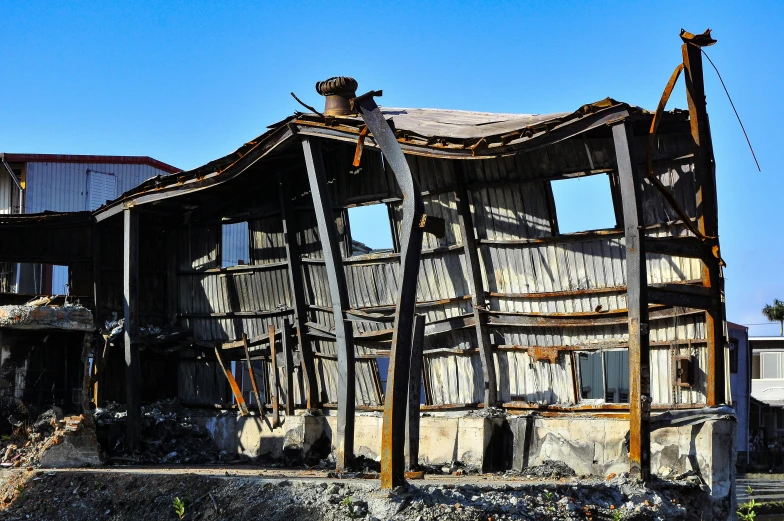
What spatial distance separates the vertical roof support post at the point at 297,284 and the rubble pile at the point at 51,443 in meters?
4.27

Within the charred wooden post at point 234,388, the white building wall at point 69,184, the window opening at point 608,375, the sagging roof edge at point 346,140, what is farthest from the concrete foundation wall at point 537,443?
the white building wall at point 69,184

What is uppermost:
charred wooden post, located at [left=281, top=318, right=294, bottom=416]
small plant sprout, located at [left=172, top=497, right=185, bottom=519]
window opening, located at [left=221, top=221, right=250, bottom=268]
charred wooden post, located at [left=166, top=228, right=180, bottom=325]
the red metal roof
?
the red metal roof

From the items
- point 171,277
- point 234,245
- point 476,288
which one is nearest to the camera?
point 476,288

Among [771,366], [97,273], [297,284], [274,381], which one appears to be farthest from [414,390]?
[771,366]

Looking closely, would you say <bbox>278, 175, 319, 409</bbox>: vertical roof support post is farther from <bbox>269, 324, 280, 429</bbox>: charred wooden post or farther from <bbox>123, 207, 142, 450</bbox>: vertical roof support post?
<bbox>123, 207, 142, 450</bbox>: vertical roof support post

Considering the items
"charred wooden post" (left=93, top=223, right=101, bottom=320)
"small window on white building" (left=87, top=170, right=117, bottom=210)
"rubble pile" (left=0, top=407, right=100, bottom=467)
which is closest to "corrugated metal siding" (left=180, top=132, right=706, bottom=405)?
"charred wooden post" (left=93, top=223, right=101, bottom=320)

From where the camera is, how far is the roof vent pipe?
1931 centimetres

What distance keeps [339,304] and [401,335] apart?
3.14m

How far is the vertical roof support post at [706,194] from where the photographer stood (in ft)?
45.2

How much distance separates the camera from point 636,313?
1276 centimetres

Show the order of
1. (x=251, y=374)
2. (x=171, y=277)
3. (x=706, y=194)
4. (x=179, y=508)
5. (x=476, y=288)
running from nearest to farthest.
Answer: (x=179, y=508) → (x=706, y=194) → (x=476, y=288) → (x=251, y=374) → (x=171, y=277)

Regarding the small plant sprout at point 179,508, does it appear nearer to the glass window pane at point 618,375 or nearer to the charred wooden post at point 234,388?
the charred wooden post at point 234,388

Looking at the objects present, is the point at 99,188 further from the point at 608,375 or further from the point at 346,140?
the point at 608,375

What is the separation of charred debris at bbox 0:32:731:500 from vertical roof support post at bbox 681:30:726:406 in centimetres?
3
